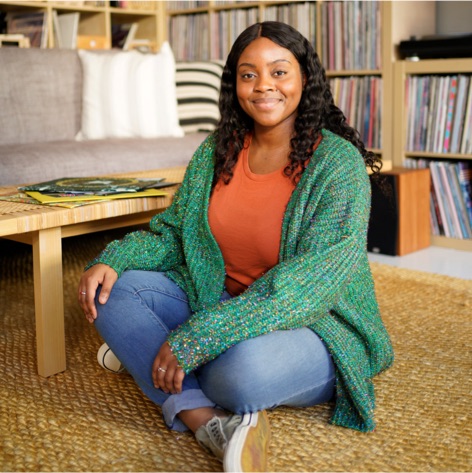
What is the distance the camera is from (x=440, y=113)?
2.96m

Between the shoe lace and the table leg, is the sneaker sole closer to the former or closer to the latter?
the shoe lace

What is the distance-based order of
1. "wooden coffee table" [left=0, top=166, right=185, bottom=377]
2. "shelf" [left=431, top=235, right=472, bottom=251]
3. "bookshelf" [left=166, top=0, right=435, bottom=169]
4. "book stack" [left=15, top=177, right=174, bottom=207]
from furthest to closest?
"bookshelf" [left=166, top=0, right=435, bottom=169]
"shelf" [left=431, top=235, right=472, bottom=251]
"book stack" [left=15, top=177, right=174, bottom=207]
"wooden coffee table" [left=0, top=166, right=185, bottom=377]

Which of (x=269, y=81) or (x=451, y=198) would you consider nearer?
(x=269, y=81)

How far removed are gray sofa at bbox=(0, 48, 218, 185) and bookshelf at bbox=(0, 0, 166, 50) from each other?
0.74 metres

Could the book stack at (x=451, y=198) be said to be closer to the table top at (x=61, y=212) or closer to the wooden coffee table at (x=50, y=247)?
the table top at (x=61, y=212)

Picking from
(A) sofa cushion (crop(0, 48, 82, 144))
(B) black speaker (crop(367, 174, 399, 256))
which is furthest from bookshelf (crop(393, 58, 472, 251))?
(A) sofa cushion (crop(0, 48, 82, 144))

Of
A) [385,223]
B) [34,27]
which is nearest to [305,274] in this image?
[385,223]

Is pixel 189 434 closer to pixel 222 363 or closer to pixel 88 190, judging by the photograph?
pixel 222 363

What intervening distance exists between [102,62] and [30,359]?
1825 millimetres

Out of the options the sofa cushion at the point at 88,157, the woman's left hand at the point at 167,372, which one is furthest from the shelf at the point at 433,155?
the woman's left hand at the point at 167,372

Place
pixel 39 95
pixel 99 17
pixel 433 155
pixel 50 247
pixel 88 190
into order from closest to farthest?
1. pixel 50 247
2. pixel 88 190
3. pixel 433 155
4. pixel 39 95
5. pixel 99 17

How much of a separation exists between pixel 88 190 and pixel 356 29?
1.85 meters

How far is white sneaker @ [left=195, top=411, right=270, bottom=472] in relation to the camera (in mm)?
1122

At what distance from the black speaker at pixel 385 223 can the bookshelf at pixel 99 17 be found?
78.8 inches
